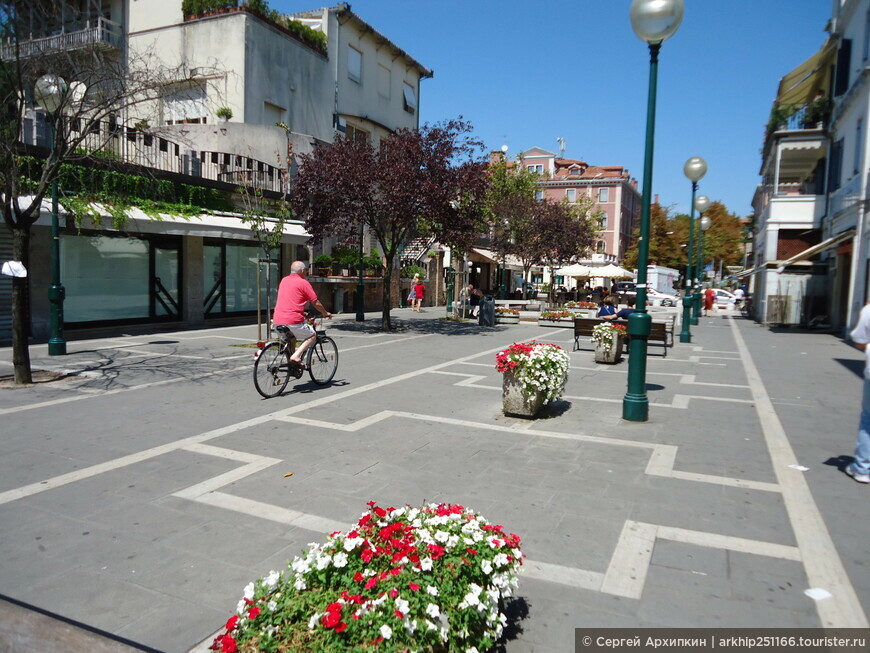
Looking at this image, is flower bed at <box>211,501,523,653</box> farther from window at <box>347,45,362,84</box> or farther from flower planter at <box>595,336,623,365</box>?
window at <box>347,45,362,84</box>

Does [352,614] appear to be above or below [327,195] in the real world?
below

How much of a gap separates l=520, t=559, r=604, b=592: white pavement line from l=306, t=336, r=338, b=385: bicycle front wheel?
221 inches

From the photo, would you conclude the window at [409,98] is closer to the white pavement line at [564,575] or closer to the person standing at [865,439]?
the person standing at [865,439]

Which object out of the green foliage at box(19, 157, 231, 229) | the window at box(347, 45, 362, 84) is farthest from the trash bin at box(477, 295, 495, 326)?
the window at box(347, 45, 362, 84)

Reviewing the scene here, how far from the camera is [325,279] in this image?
75.9ft

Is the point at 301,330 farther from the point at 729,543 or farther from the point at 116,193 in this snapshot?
the point at 116,193

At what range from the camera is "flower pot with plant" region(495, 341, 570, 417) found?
7195 millimetres

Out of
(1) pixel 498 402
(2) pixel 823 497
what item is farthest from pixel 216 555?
(1) pixel 498 402

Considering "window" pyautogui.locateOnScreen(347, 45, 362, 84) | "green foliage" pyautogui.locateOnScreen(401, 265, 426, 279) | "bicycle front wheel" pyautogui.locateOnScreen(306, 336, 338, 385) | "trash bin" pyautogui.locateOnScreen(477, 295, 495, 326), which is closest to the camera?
"bicycle front wheel" pyautogui.locateOnScreen(306, 336, 338, 385)

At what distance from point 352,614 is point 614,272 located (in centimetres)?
3391

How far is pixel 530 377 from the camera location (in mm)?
7164

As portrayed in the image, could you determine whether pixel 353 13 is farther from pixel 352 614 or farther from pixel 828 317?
pixel 352 614

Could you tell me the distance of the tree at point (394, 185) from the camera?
1664 centimetres

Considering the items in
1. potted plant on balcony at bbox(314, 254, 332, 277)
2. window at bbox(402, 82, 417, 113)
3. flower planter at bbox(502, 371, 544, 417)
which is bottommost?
flower planter at bbox(502, 371, 544, 417)
